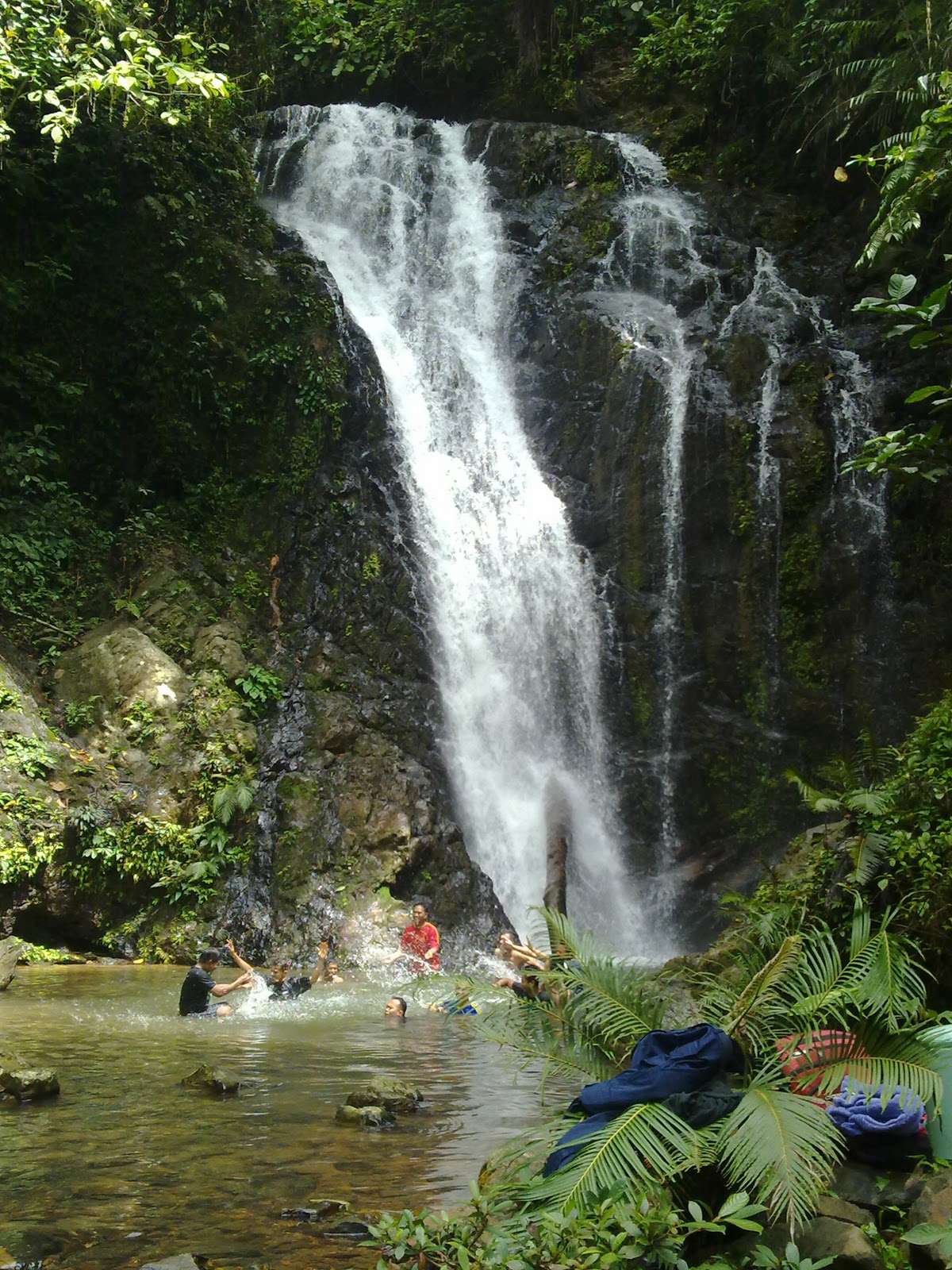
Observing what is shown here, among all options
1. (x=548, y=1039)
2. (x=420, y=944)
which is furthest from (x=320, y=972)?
(x=548, y=1039)

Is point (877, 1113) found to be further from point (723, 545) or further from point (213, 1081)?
point (723, 545)

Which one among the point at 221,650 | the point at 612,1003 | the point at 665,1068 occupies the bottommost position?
the point at 665,1068

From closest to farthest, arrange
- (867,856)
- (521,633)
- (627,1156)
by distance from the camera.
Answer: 1. (627,1156)
2. (867,856)
3. (521,633)

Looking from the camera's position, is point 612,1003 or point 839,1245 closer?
point 839,1245

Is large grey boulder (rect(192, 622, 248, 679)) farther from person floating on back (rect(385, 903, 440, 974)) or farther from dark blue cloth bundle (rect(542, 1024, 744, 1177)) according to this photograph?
dark blue cloth bundle (rect(542, 1024, 744, 1177))

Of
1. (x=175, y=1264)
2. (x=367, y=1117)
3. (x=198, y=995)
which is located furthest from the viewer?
(x=198, y=995)

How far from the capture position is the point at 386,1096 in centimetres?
599

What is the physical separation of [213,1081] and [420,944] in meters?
5.04

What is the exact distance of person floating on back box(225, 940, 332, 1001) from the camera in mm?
10133

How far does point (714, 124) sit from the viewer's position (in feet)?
69.1

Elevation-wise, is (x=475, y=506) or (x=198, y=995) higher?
(x=475, y=506)

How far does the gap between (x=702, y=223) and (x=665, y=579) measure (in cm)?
773

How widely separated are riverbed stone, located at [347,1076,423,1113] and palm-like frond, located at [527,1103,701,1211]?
2.45 metres

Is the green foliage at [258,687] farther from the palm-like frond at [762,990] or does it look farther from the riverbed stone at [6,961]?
the palm-like frond at [762,990]
